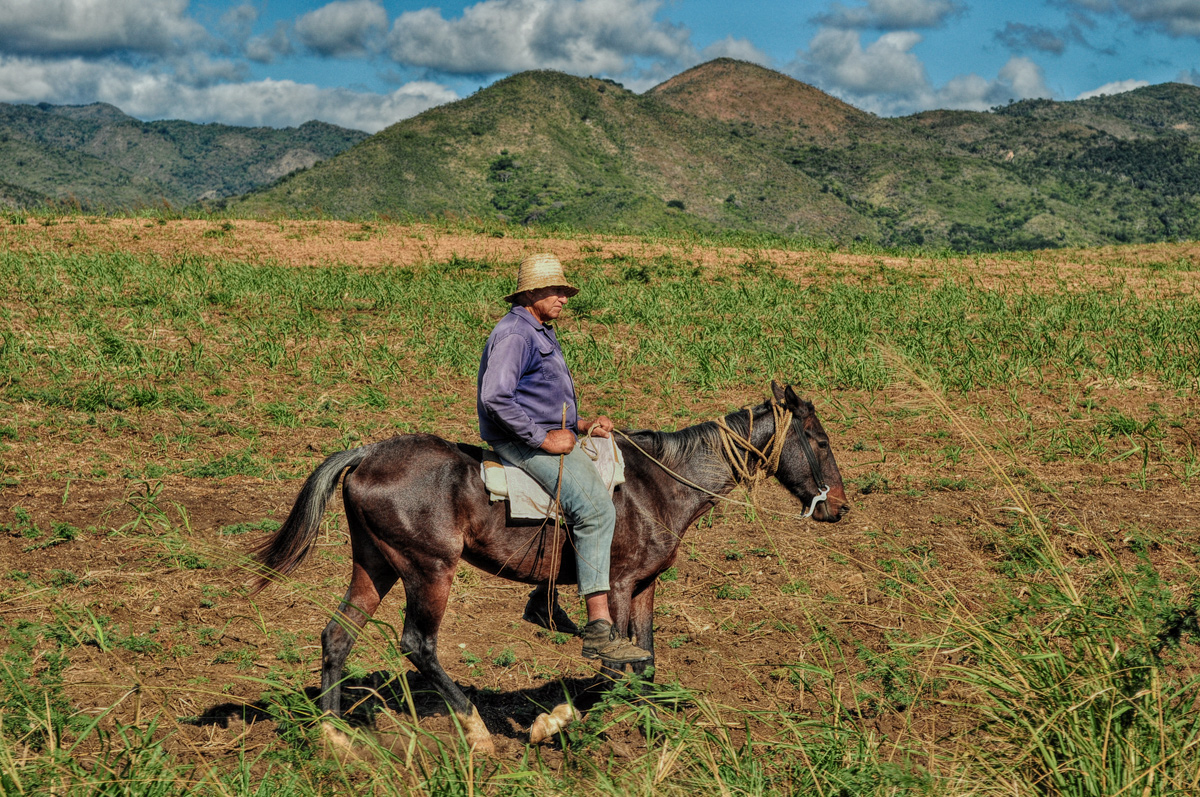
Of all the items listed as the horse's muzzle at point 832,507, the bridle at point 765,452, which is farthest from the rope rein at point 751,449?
the horse's muzzle at point 832,507

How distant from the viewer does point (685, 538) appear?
7059mm

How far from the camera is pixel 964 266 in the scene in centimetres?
1945

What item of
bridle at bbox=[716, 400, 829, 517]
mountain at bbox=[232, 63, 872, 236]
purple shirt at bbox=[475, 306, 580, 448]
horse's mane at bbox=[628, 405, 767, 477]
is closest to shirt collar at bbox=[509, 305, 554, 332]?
purple shirt at bbox=[475, 306, 580, 448]

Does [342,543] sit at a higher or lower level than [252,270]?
lower

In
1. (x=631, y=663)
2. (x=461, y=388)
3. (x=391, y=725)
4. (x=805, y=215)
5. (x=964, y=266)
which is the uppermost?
(x=805, y=215)

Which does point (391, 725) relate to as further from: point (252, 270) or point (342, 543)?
point (252, 270)

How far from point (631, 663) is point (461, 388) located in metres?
7.15

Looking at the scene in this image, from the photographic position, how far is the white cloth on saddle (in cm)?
446

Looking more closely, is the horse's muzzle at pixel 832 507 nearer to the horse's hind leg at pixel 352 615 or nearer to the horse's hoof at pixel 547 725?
the horse's hoof at pixel 547 725

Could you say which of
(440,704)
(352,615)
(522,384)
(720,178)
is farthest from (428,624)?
(720,178)

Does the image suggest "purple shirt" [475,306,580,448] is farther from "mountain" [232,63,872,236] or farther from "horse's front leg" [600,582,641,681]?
"mountain" [232,63,872,236]

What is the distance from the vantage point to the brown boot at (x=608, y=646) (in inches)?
170

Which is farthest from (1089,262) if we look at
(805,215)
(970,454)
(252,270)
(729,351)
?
(805,215)

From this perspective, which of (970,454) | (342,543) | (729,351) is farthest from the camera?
(729,351)
